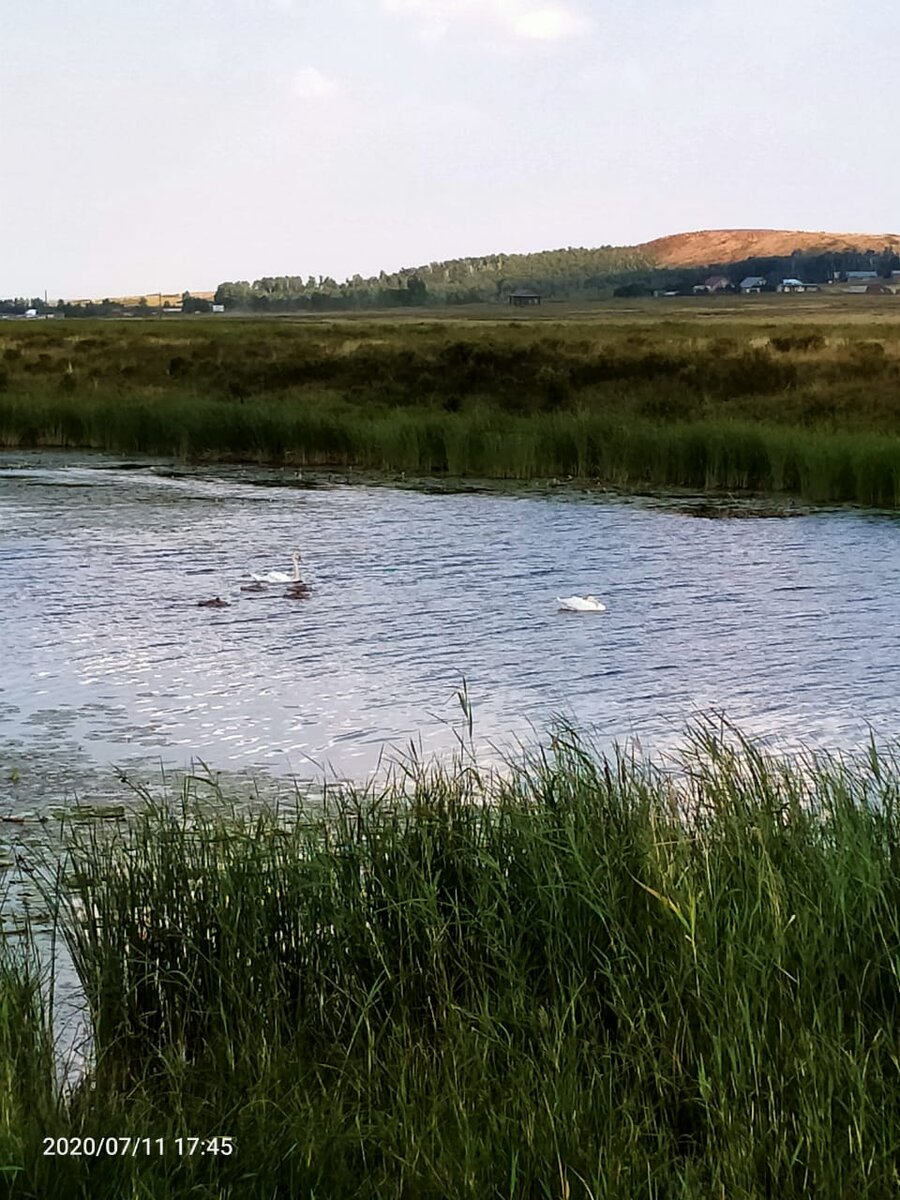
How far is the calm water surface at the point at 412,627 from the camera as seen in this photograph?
10797 mm

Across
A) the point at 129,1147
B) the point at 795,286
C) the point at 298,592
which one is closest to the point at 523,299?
the point at 795,286

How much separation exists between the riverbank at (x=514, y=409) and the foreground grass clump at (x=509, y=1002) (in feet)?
55.6

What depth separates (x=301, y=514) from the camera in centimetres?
2283

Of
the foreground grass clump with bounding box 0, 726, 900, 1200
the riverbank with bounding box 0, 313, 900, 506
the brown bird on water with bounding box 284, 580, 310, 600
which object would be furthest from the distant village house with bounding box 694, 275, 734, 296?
the foreground grass clump with bounding box 0, 726, 900, 1200

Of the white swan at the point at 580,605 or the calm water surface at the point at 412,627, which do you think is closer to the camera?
the calm water surface at the point at 412,627

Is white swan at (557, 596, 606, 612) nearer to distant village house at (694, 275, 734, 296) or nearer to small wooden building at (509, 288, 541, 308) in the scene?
small wooden building at (509, 288, 541, 308)

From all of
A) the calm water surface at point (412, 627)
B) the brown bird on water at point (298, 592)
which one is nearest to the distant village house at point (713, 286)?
the calm water surface at point (412, 627)

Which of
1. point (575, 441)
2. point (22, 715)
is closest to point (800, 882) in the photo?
point (22, 715)

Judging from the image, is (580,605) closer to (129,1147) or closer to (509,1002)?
(509,1002)

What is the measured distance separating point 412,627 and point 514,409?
20.6 metres

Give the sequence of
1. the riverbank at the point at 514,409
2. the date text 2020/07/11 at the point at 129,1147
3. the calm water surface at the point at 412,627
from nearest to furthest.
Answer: the date text 2020/07/11 at the point at 129,1147, the calm water surface at the point at 412,627, the riverbank at the point at 514,409

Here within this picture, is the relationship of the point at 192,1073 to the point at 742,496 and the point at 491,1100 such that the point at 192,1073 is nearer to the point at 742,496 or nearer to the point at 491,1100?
the point at 491,1100

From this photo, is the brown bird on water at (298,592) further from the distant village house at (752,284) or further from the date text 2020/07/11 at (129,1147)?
the distant village house at (752,284)

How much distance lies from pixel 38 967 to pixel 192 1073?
641 millimetres
